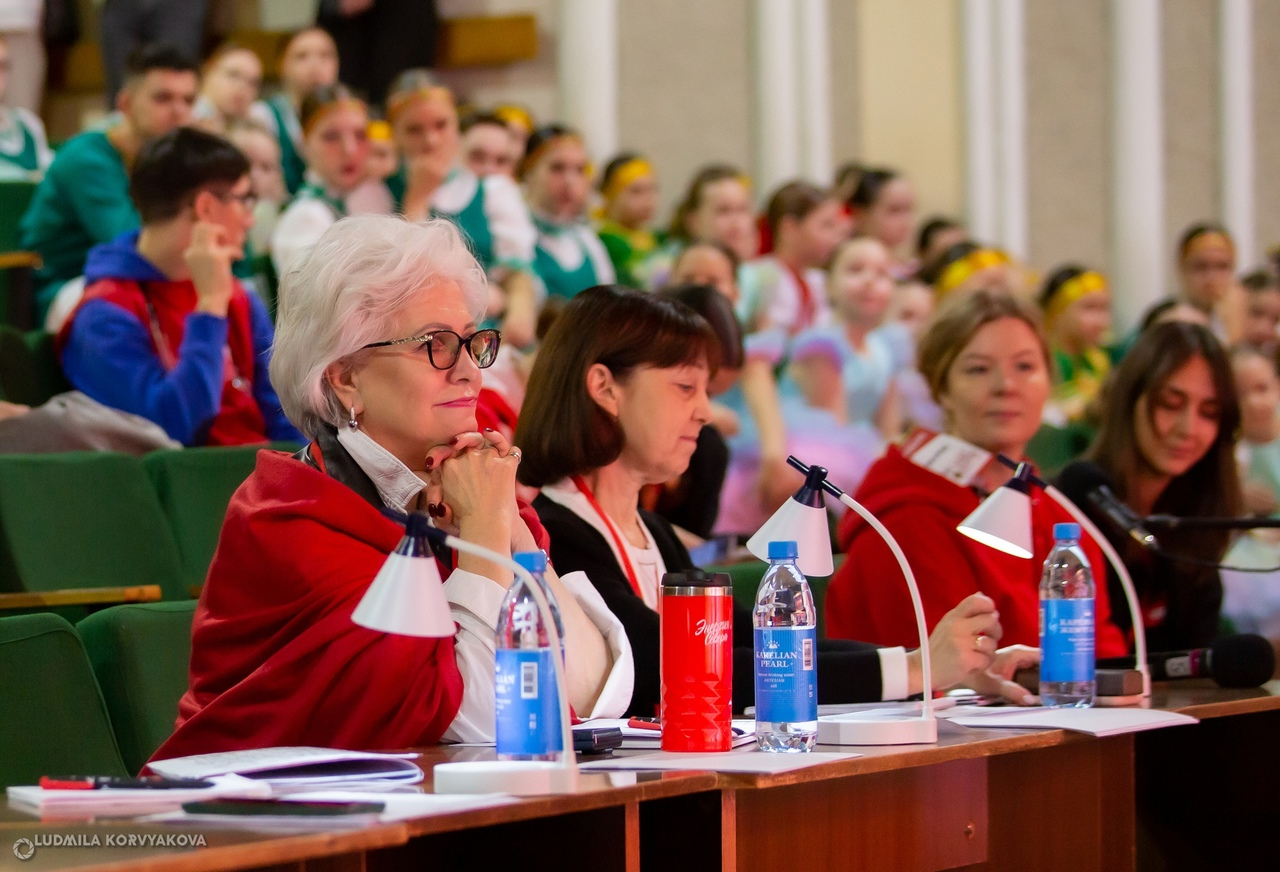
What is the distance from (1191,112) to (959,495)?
8.15 m

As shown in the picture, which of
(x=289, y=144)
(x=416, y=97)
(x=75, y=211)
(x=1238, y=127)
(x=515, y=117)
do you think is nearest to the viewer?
(x=75, y=211)

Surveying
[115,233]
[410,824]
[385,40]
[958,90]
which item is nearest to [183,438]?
[115,233]

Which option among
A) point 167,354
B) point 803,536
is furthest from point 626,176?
Answer: point 803,536

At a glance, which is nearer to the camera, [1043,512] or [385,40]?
[1043,512]

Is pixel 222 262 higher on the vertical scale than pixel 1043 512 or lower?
higher

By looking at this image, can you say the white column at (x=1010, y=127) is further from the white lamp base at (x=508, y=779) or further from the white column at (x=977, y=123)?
the white lamp base at (x=508, y=779)

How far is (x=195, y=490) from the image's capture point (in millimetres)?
3459

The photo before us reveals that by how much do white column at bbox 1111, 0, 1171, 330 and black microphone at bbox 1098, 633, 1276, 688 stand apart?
6.62 m

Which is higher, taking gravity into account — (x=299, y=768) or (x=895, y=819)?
(x=299, y=768)

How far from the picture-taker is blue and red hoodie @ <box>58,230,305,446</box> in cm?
393

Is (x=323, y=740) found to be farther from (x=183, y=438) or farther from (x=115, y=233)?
(x=115, y=233)

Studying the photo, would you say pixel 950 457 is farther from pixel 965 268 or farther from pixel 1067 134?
pixel 1067 134

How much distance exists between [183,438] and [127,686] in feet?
5.26

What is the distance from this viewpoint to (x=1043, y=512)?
10.9 feet
